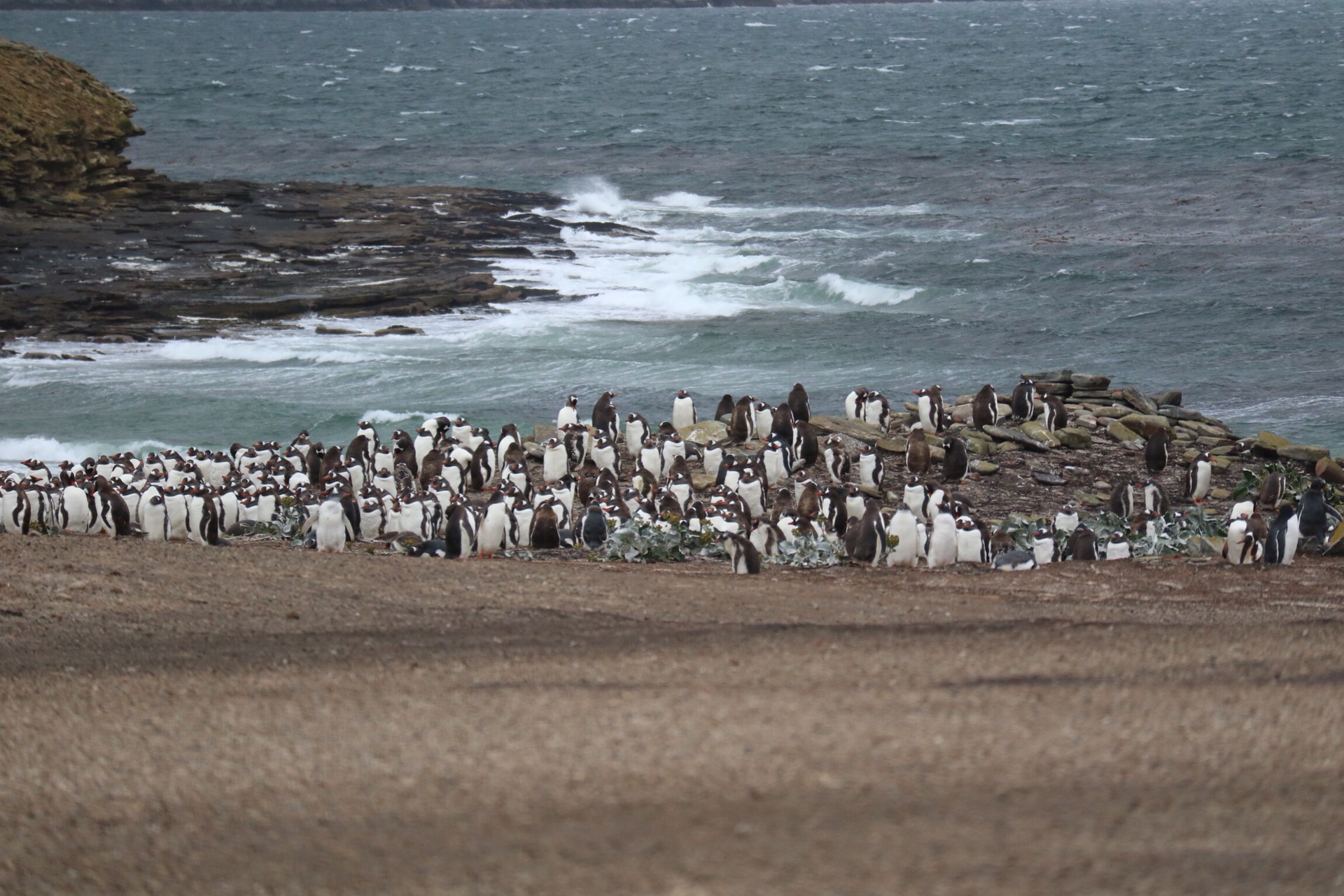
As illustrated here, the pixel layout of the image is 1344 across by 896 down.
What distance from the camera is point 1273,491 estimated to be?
60.3 ft

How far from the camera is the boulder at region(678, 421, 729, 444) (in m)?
22.3

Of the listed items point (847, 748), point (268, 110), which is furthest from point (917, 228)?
point (268, 110)

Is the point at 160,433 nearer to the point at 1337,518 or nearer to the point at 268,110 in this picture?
the point at 1337,518

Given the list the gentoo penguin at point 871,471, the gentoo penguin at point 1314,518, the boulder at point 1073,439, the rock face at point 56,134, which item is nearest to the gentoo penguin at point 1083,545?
the gentoo penguin at point 1314,518

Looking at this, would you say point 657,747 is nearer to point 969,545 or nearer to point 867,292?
point 969,545

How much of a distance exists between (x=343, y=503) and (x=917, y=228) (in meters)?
35.5

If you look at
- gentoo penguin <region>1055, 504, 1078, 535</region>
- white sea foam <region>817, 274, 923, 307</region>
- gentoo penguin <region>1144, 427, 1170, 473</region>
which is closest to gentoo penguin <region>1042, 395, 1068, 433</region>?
gentoo penguin <region>1144, 427, 1170, 473</region>

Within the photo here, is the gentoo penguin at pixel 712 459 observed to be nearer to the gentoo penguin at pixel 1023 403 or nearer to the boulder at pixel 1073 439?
the gentoo penguin at pixel 1023 403

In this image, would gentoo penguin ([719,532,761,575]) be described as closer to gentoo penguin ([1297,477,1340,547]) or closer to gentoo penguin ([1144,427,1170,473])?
gentoo penguin ([1297,477,1340,547])

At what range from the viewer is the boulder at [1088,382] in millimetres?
24312

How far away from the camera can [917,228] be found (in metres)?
48.7

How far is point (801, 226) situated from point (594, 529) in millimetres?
35193

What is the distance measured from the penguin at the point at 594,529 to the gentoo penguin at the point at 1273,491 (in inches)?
339

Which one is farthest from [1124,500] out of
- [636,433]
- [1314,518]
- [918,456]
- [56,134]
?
[56,134]
